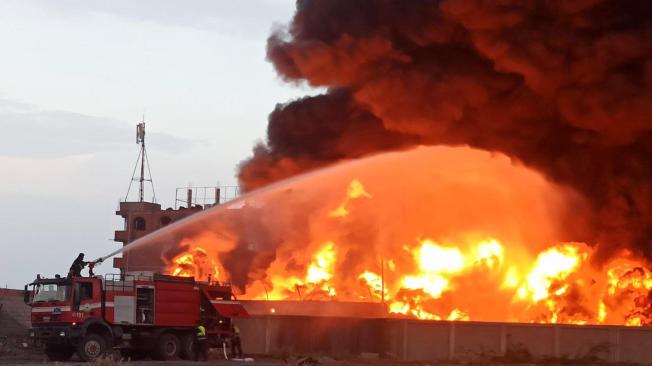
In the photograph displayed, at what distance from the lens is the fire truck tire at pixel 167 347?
1450 inches

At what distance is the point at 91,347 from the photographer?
114 feet

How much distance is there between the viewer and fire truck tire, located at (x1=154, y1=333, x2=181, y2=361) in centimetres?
3684

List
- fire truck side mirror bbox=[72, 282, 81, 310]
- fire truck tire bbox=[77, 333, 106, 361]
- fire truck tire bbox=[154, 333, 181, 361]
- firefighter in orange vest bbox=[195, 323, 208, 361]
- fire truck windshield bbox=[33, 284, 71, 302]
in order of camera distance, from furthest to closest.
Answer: firefighter in orange vest bbox=[195, 323, 208, 361], fire truck tire bbox=[154, 333, 181, 361], fire truck windshield bbox=[33, 284, 71, 302], fire truck side mirror bbox=[72, 282, 81, 310], fire truck tire bbox=[77, 333, 106, 361]

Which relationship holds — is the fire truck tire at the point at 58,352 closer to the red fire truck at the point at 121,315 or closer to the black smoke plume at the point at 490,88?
the red fire truck at the point at 121,315

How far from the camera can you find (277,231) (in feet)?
A: 176

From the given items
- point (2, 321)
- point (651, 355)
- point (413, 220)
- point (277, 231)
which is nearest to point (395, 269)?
point (413, 220)

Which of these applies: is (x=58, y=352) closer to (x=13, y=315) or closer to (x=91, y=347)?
(x=91, y=347)

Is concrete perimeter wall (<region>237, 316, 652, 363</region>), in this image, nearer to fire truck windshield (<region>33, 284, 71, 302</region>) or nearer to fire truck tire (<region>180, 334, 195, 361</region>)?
fire truck tire (<region>180, 334, 195, 361</region>)

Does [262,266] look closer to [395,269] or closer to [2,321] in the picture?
[395,269]

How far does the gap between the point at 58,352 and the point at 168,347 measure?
391cm

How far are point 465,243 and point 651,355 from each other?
41.1ft

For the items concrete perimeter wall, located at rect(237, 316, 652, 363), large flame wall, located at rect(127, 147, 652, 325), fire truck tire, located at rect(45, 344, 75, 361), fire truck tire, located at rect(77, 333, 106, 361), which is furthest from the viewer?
large flame wall, located at rect(127, 147, 652, 325)

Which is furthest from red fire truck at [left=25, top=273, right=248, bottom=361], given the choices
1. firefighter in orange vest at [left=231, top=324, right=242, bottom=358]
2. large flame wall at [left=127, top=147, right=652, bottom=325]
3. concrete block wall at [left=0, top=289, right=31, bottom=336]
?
concrete block wall at [left=0, top=289, right=31, bottom=336]

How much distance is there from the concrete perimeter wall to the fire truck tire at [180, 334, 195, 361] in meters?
5.21
